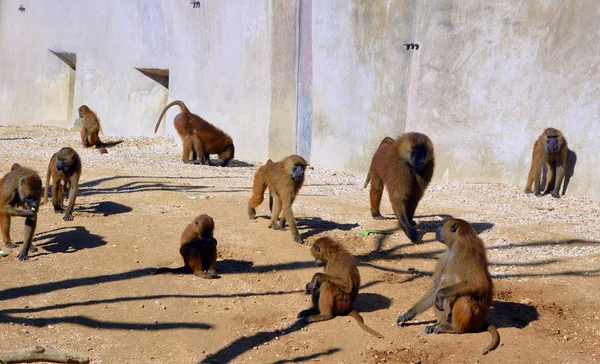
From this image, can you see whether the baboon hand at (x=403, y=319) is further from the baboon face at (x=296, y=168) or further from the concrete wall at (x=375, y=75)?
the concrete wall at (x=375, y=75)

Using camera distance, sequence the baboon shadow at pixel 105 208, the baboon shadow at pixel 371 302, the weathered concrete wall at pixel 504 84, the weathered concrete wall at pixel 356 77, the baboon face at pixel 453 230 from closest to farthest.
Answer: the baboon face at pixel 453 230 < the baboon shadow at pixel 371 302 < the baboon shadow at pixel 105 208 < the weathered concrete wall at pixel 504 84 < the weathered concrete wall at pixel 356 77

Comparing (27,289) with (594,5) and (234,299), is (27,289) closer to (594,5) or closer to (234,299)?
(234,299)

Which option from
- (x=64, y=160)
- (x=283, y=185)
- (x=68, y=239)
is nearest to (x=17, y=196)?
(x=68, y=239)

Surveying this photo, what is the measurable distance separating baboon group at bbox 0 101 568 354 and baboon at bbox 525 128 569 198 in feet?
0.06

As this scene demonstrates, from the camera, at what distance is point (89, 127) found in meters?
16.9

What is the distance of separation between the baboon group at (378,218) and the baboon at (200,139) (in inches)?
193

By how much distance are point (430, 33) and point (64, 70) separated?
14203mm

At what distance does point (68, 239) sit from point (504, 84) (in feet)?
27.6

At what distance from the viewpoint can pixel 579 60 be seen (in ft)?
40.0

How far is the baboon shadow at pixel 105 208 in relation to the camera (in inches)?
395

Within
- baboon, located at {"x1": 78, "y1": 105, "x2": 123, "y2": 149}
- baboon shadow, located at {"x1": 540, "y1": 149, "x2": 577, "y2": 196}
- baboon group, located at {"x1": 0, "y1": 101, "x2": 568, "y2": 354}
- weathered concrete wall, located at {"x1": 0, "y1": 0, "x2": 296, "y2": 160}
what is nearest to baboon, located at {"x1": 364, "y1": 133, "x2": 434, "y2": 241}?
baboon group, located at {"x1": 0, "y1": 101, "x2": 568, "y2": 354}

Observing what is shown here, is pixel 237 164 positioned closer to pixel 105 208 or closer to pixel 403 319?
pixel 105 208

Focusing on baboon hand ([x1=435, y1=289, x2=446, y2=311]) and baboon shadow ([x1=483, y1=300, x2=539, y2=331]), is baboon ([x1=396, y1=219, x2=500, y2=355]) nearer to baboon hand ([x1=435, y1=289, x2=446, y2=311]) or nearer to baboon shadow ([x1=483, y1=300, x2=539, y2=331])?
baboon hand ([x1=435, y1=289, x2=446, y2=311])

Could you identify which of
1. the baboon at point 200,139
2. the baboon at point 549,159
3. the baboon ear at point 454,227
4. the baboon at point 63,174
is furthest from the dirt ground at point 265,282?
the baboon at point 200,139
